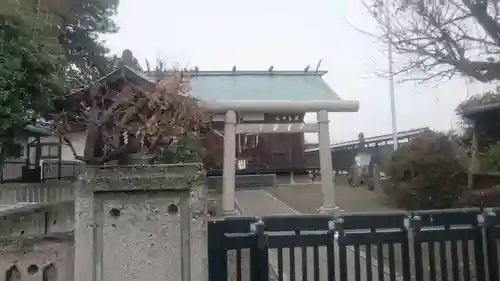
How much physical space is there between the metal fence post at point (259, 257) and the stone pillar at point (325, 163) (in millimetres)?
7728

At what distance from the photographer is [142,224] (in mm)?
2705

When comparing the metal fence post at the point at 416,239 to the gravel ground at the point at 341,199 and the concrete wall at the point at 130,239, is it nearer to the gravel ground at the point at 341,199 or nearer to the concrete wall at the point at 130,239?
the concrete wall at the point at 130,239

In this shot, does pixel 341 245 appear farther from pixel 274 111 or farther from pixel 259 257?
pixel 274 111

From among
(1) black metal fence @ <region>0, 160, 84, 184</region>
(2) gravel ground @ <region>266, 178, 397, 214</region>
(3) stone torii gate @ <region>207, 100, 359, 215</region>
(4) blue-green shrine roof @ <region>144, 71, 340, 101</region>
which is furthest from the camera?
(1) black metal fence @ <region>0, 160, 84, 184</region>

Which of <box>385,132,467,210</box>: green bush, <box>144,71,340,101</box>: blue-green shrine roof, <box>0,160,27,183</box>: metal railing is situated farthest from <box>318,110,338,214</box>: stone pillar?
<box>0,160,27,183</box>: metal railing

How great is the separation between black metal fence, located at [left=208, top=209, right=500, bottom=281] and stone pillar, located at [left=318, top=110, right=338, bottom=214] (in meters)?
6.96

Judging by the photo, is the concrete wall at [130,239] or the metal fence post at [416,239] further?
the metal fence post at [416,239]

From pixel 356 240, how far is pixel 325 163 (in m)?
7.82

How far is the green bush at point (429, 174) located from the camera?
962 cm

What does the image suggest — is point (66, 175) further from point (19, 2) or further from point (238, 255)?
point (238, 255)

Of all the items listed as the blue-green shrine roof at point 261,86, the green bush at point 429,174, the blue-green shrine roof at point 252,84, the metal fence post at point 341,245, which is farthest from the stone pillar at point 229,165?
the metal fence post at point 341,245

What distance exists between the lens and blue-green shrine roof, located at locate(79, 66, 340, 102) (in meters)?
13.5

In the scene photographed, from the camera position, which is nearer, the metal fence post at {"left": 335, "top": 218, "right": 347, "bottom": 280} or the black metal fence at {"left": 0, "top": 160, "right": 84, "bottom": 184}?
the metal fence post at {"left": 335, "top": 218, "right": 347, "bottom": 280}

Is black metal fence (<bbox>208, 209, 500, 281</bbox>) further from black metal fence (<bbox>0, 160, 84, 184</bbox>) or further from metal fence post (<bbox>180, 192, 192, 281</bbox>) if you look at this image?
black metal fence (<bbox>0, 160, 84, 184</bbox>)
